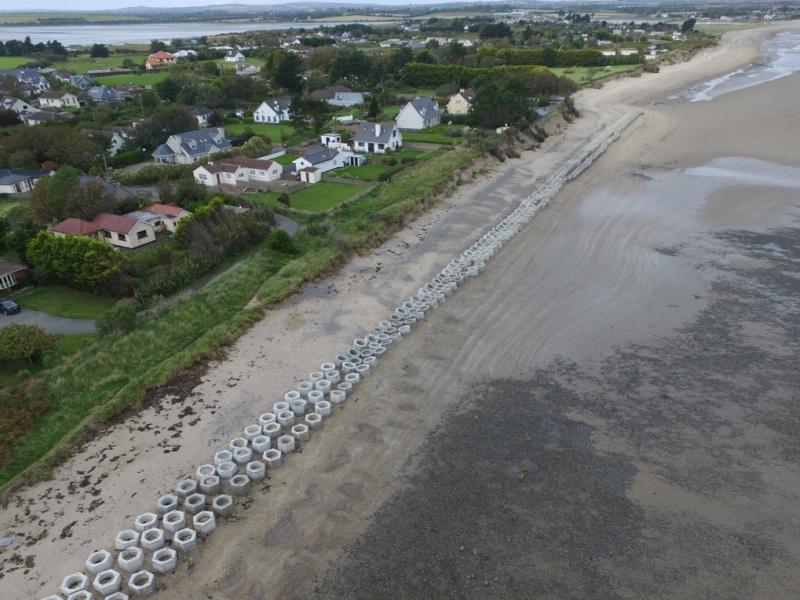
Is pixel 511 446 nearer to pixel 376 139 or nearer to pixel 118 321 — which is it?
pixel 118 321

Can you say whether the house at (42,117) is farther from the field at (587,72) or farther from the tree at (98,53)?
the tree at (98,53)

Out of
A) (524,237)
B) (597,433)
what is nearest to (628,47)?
(524,237)

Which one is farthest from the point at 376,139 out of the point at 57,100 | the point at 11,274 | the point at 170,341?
the point at 57,100

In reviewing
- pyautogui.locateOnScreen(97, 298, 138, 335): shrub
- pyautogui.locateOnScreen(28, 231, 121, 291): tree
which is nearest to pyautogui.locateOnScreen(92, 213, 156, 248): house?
pyautogui.locateOnScreen(28, 231, 121, 291): tree

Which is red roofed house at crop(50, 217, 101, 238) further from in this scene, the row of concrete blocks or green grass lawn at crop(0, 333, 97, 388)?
the row of concrete blocks

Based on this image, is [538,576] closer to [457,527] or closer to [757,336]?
[457,527]
